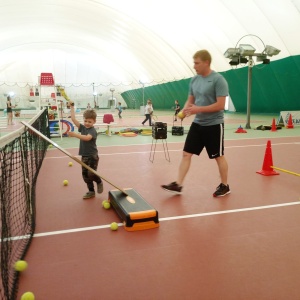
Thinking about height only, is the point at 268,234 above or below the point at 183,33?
below

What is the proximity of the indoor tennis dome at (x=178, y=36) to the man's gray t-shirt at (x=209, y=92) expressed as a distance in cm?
838

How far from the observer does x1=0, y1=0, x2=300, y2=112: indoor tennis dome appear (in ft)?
57.7

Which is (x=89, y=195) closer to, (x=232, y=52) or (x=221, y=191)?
(x=221, y=191)

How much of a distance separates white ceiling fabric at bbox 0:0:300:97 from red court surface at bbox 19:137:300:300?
46.6ft

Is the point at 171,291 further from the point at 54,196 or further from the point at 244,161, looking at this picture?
the point at 244,161

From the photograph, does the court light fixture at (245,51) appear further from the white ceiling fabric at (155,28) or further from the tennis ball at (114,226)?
the tennis ball at (114,226)

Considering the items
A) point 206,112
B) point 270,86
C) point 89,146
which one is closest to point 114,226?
point 89,146

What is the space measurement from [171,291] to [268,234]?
1.44 meters

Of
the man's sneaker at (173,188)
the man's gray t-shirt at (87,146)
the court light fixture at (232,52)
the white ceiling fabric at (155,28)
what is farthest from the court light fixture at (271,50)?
the man's gray t-shirt at (87,146)

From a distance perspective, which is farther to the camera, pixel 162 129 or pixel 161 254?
pixel 162 129

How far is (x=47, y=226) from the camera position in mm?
3715

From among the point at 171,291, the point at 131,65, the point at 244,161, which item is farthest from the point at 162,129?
the point at 131,65

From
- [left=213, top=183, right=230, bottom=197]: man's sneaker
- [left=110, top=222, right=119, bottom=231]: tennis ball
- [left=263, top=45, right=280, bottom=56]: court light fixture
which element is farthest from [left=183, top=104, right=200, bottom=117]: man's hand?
[left=263, top=45, right=280, bottom=56]: court light fixture

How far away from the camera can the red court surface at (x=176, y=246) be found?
2.47 m
